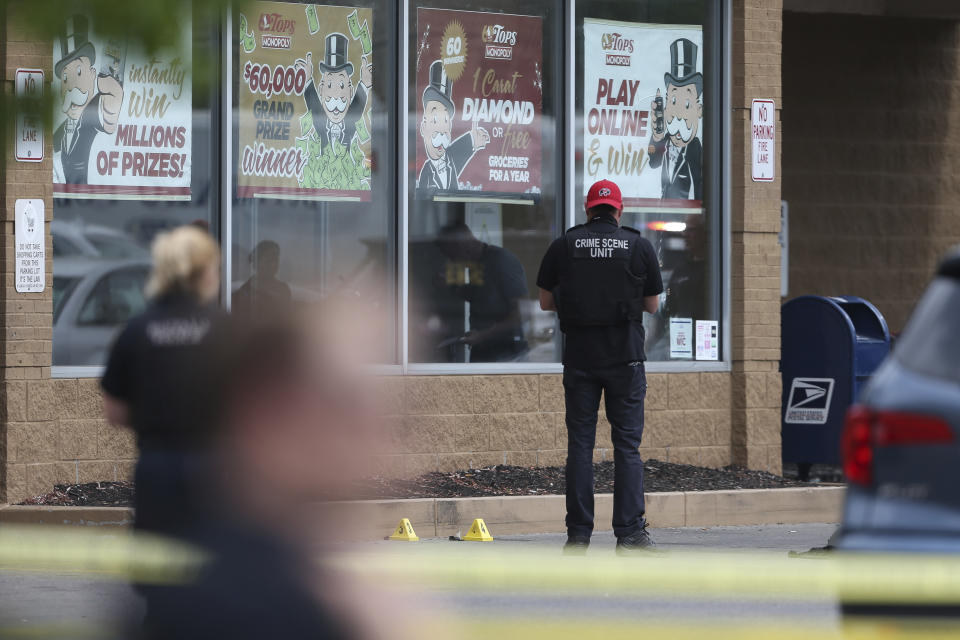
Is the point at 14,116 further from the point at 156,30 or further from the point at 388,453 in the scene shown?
the point at 388,453

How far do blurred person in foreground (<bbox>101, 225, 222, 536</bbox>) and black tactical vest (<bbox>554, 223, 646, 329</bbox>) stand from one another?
449cm

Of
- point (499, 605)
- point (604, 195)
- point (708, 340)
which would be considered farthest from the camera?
point (708, 340)

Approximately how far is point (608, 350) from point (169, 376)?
4905 millimetres

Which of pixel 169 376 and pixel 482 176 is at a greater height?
pixel 482 176

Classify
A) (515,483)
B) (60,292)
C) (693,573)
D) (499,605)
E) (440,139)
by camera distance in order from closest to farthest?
(693,573) < (499,605) < (60,292) < (515,483) < (440,139)

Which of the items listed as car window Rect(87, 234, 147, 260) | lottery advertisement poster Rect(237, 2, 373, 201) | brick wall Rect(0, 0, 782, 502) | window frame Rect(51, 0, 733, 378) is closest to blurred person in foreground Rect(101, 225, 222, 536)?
brick wall Rect(0, 0, 782, 502)

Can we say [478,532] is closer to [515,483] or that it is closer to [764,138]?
[515,483]

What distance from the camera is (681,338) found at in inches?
516

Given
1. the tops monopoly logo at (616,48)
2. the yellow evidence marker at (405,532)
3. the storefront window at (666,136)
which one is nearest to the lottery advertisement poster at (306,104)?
the storefront window at (666,136)

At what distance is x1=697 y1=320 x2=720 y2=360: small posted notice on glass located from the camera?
517 inches

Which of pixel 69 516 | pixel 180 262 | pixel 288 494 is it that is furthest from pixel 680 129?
pixel 288 494

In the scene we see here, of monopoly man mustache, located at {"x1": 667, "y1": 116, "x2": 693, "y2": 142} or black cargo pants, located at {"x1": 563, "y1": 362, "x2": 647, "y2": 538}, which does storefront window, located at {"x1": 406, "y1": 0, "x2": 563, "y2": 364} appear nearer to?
monopoly man mustache, located at {"x1": 667, "y1": 116, "x2": 693, "y2": 142}

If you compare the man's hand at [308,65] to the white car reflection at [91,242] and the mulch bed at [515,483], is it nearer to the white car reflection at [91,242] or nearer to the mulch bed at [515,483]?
the white car reflection at [91,242]

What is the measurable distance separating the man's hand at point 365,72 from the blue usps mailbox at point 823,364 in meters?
3.98
